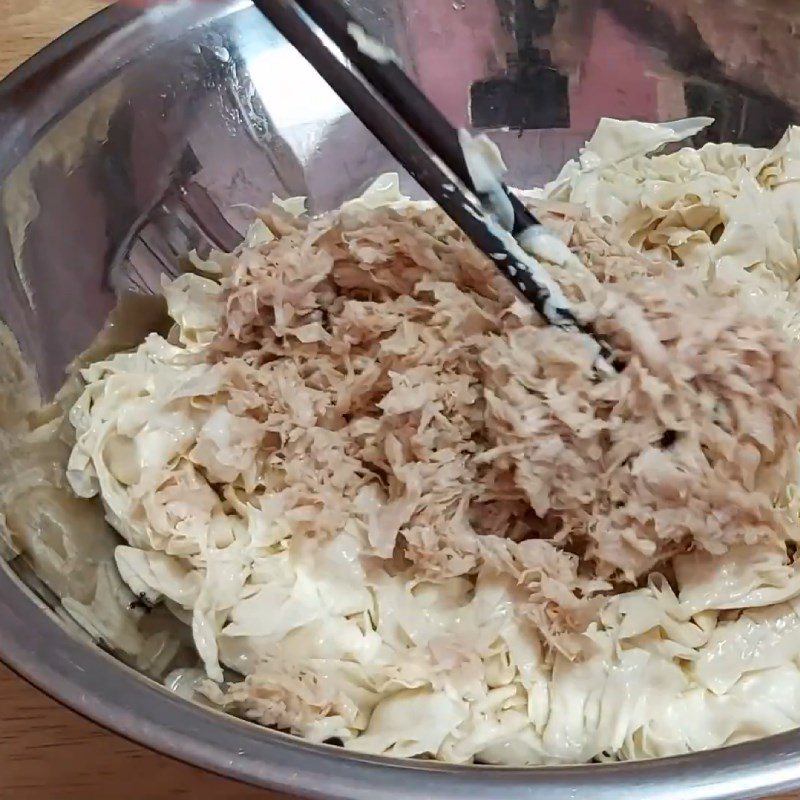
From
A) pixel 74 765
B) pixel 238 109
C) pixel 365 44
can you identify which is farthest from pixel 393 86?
pixel 74 765

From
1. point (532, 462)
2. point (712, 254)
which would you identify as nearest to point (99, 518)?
point (532, 462)

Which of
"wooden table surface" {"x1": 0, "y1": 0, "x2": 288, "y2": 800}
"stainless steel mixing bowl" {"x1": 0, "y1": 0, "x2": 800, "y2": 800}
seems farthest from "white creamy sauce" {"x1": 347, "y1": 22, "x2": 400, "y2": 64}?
"wooden table surface" {"x1": 0, "y1": 0, "x2": 288, "y2": 800}

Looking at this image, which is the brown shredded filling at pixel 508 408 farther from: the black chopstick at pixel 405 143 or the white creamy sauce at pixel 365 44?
the white creamy sauce at pixel 365 44

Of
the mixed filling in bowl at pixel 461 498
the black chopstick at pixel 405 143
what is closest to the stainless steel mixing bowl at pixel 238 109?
the mixed filling in bowl at pixel 461 498

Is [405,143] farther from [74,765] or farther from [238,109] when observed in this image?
[74,765]

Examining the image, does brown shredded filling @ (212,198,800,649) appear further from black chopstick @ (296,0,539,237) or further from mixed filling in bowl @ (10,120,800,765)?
black chopstick @ (296,0,539,237)

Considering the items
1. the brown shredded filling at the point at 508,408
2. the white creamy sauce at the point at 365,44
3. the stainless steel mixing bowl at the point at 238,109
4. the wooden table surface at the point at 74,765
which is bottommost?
the wooden table surface at the point at 74,765
